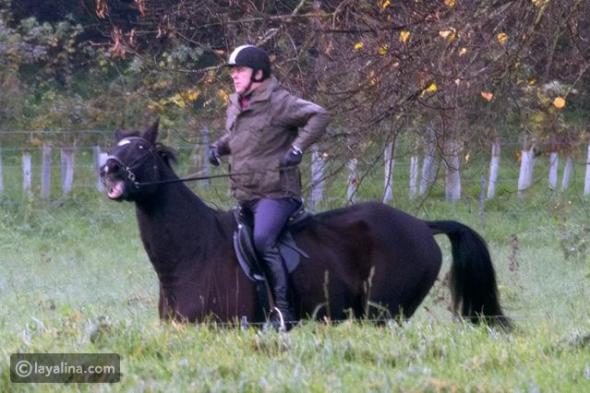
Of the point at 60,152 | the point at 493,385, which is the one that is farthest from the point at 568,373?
the point at 60,152

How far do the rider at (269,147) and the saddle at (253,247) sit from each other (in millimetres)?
61

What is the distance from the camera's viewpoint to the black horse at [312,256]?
8203mm

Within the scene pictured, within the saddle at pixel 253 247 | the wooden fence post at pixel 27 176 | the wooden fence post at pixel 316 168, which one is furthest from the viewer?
the wooden fence post at pixel 27 176

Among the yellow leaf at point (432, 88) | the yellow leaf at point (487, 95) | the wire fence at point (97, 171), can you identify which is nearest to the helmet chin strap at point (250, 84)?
the yellow leaf at point (432, 88)

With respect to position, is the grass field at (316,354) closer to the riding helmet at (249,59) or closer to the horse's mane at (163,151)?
the horse's mane at (163,151)

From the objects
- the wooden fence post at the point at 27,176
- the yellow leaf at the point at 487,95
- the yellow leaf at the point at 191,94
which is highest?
the yellow leaf at the point at 487,95

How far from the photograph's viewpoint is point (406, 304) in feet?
29.6

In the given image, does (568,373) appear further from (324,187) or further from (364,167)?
(324,187)

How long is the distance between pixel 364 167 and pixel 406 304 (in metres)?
2.43

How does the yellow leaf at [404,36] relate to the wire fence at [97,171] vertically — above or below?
above

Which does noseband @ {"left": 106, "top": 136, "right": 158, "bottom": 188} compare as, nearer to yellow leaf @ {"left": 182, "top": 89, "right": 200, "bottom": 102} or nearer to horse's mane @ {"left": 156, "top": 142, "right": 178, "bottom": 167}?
horse's mane @ {"left": 156, "top": 142, "right": 178, "bottom": 167}

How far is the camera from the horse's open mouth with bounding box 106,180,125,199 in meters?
8.30

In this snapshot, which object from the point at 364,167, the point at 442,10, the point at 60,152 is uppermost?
the point at 442,10

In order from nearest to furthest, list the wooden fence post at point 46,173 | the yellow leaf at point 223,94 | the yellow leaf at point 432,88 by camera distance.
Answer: the yellow leaf at point 432,88, the yellow leaf at point 223,94, the wooden fence post at point 46,173
